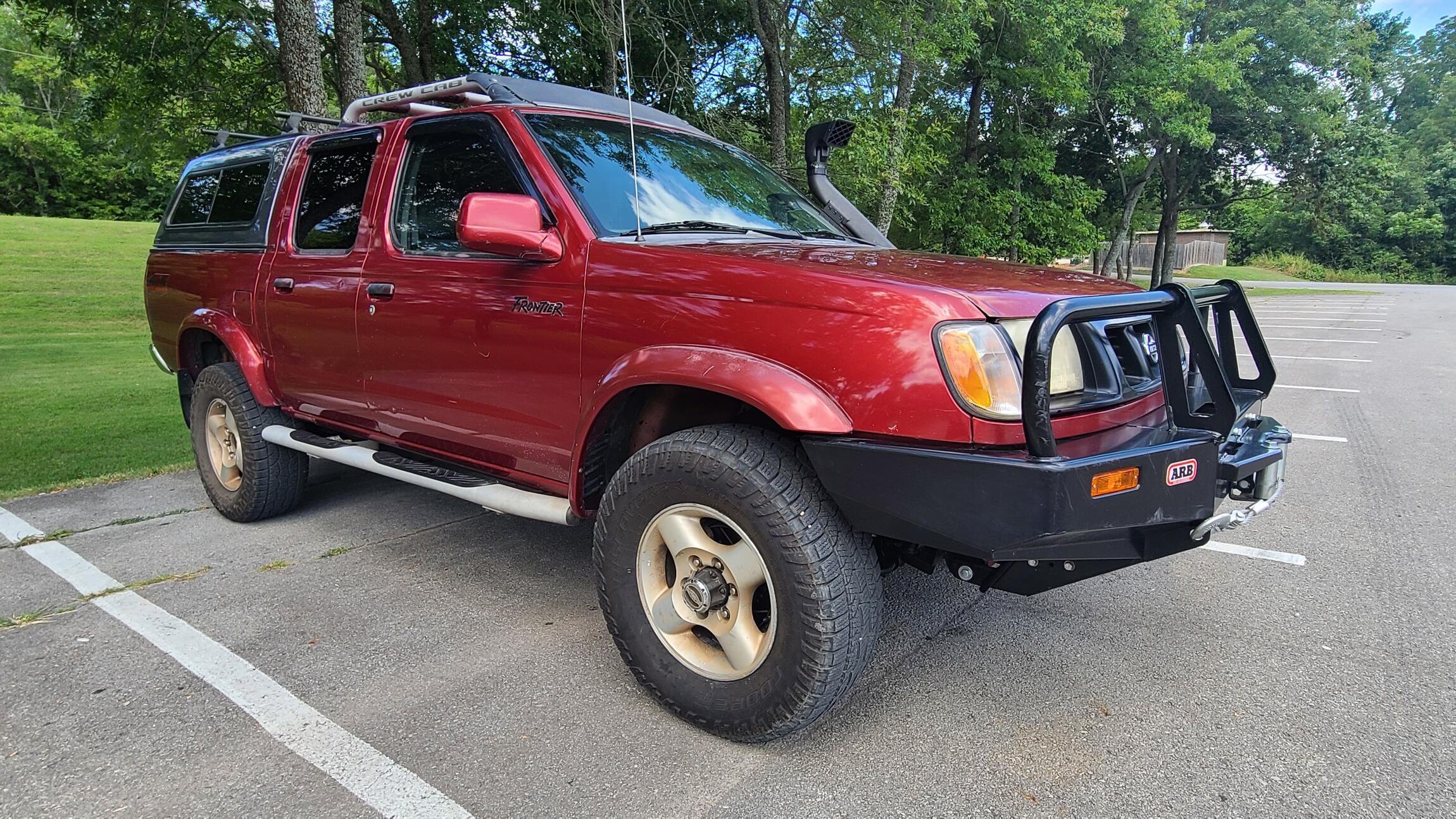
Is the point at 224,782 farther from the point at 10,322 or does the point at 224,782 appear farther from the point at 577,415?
the point at 10,322

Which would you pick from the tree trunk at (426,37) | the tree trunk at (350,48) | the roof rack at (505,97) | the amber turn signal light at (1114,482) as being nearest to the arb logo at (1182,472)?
the amber turn signal light at (1114,482)

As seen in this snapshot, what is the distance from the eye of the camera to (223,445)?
183 inches

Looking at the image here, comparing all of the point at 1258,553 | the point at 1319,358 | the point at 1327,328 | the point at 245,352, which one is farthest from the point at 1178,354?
the point at 1327,328

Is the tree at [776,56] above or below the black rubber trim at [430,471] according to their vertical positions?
above

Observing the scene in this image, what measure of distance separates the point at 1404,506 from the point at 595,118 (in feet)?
16.8

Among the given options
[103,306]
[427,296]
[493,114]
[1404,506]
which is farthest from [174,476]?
[103,306]

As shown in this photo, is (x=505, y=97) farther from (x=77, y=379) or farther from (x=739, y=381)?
(x=77, y=379)

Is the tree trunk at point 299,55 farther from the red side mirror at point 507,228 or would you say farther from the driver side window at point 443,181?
the red side mirror at point 507,228

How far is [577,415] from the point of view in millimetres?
2828

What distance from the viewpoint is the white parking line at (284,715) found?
87.3 inches

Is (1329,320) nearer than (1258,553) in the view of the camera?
No

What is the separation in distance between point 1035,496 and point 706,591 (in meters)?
1.02

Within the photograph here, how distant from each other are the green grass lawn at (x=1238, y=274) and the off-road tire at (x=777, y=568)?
128 feet

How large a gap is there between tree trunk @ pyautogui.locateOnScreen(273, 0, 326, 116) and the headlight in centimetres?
744
